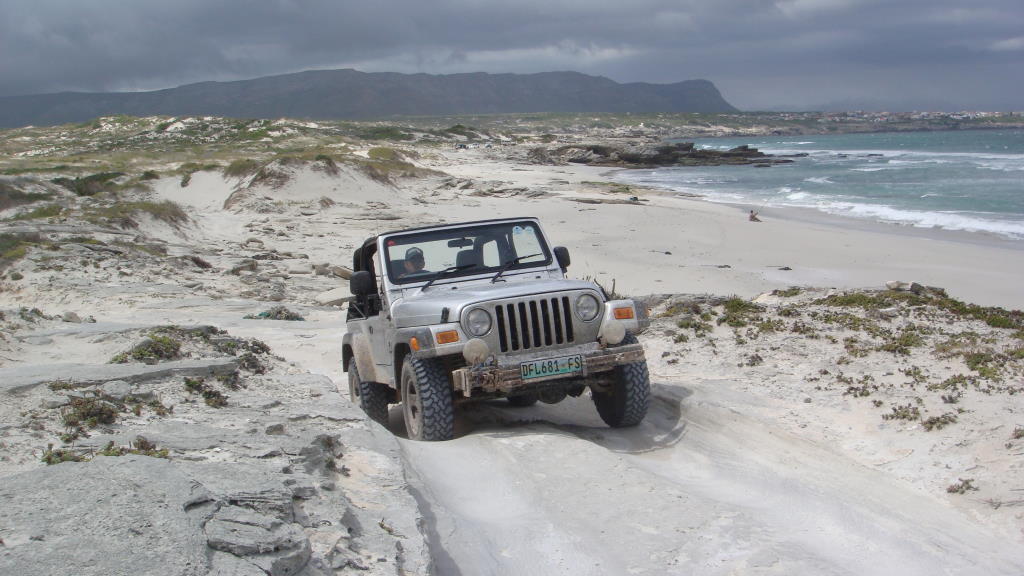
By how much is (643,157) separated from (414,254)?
6723 centimetres

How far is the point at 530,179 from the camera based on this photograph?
160 feet

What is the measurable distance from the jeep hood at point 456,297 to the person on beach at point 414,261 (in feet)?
1.19

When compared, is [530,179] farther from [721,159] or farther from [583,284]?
[583,284]

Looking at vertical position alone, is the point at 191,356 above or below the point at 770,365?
above

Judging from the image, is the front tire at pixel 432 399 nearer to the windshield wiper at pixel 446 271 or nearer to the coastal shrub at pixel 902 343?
the windshield wiper at pixel 446 271

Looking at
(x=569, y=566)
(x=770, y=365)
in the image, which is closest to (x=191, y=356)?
(x=569, y=566)

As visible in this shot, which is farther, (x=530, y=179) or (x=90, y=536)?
(x=530, y=179)

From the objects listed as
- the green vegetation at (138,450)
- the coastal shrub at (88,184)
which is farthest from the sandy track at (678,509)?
the coastal shrub at (88,184)

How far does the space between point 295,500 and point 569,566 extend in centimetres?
140

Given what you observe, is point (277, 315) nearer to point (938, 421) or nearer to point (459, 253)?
point (459, 253)

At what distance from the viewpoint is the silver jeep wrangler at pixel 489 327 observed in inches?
250

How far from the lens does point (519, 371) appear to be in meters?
6.21

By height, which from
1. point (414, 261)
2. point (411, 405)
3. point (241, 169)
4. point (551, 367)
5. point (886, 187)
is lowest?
point (886, 187)

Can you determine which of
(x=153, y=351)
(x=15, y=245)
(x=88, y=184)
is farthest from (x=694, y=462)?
(x=88, y=184)
